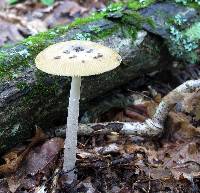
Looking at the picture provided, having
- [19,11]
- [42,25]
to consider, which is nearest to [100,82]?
[42,25]

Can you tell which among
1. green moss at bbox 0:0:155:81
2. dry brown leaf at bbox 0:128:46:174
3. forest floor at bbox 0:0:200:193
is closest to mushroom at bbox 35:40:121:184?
forest floor at bbox 0:0:200:193

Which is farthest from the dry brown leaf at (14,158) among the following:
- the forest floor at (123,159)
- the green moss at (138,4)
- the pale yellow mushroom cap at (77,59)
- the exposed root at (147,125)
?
the green moss at (138,4)

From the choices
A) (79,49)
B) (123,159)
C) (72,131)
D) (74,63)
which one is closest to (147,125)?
(123,159)

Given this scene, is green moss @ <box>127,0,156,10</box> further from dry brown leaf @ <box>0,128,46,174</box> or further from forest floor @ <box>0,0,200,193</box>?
dry brown leaf @ <box>0,128,46,174</box>

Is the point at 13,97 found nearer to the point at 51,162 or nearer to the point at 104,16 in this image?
the point at 51,162

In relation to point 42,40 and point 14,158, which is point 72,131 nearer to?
point 14,158

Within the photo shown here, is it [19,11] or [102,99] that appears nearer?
[102,99]
